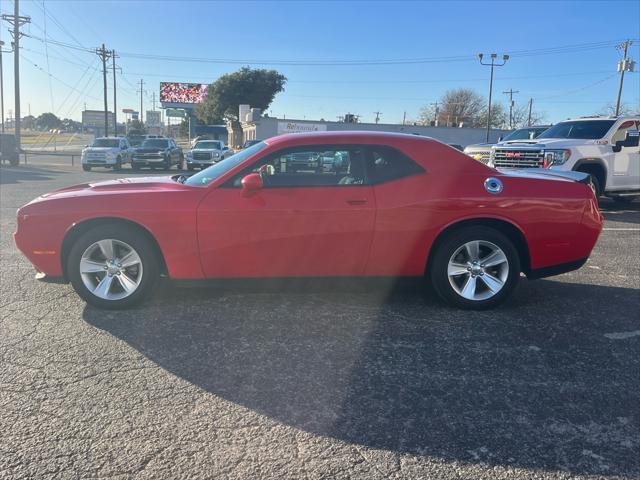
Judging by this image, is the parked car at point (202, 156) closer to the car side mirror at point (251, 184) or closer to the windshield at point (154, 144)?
the windshield at point (154, 144)

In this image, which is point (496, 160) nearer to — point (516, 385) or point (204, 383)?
point (516, 385)

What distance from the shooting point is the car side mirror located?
4.48 metres

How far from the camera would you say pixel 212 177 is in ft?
15.9

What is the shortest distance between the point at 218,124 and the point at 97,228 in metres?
74.5

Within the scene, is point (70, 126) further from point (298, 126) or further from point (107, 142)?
point (107, 142)

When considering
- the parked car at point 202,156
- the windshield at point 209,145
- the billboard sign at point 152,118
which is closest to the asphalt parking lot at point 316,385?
the parked car at point 202,156

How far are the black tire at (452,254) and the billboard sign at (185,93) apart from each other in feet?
298

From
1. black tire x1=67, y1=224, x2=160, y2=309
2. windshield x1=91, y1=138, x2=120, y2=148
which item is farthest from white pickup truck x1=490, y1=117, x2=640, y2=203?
windshield x1=91, y1=138, x2=120, y2=148

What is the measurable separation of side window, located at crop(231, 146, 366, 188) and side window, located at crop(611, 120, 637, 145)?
29.4ft

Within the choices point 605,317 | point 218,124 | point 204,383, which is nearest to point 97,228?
point 204,383

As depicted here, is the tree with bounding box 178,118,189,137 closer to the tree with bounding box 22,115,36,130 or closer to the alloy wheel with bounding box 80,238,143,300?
the tree with bounding box 22,115,36,130

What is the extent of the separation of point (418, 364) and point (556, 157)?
28.4 ft

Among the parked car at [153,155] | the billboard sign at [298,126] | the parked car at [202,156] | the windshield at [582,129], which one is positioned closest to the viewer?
the windshield at [582,129]

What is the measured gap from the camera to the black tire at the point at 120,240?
457 cm
